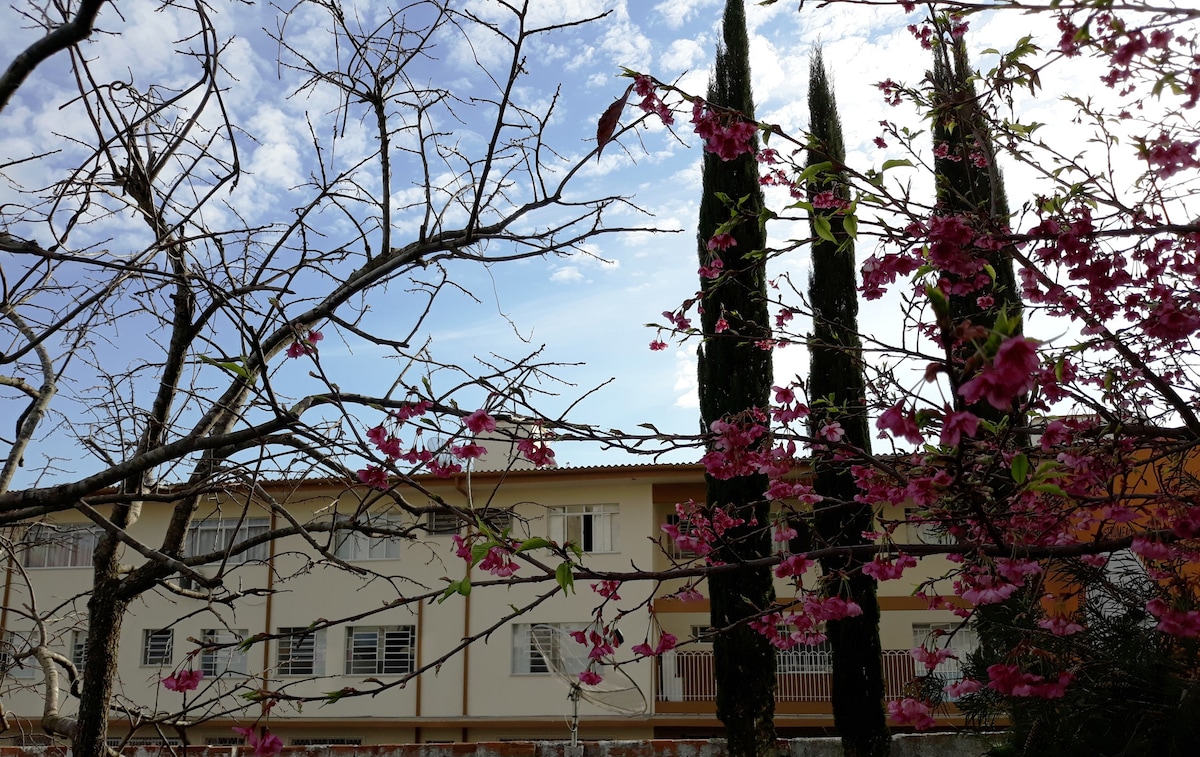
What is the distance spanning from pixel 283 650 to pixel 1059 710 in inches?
605

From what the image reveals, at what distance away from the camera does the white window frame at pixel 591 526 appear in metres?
17.3

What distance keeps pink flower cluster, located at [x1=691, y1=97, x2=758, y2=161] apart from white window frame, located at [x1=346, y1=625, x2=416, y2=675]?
48.9 ft

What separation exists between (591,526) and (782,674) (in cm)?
424

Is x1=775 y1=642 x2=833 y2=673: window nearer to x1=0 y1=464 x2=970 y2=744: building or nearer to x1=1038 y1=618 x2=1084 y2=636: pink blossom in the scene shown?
x1=0 y1=464 x2=970 y2=744: building

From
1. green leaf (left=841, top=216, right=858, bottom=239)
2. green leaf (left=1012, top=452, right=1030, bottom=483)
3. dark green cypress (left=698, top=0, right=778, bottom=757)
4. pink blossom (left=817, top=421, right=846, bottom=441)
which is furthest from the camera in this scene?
dark green cypress (left=698, top=0, right=778, bottom=757)

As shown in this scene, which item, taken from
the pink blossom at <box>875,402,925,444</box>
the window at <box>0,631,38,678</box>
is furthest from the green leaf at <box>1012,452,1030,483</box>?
the window at <box>0,631,38,678</box>

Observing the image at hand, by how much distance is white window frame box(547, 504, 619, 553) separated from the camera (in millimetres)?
17344

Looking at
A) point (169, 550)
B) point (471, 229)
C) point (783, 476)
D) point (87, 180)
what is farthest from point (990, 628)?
point (87, 180)

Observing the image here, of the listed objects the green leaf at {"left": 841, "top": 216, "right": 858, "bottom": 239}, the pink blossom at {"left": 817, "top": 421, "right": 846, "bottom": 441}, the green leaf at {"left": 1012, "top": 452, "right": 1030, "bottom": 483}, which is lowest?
the green leaf at {"left": 1012, "top": 452, "right": 1030, "bottom": 483}

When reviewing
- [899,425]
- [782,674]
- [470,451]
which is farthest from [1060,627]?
[782,674]

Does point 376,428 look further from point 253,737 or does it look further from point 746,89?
point 746,89

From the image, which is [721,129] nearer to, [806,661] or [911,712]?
[911,712]

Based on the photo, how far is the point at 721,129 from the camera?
141 inches

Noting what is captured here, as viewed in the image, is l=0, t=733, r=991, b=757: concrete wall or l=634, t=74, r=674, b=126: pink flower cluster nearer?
l=634, t=74, r=674, b=126: pink flower cluster
